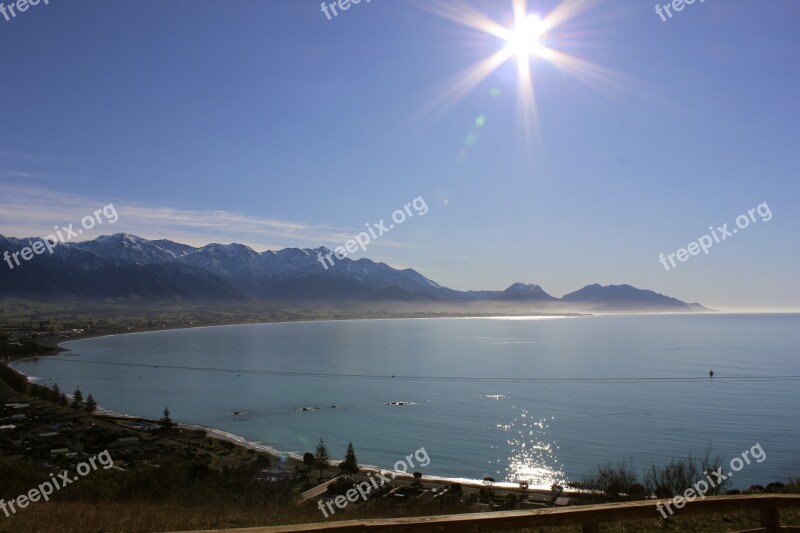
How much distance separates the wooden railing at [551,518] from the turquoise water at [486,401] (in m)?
31.5

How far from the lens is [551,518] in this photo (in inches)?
176

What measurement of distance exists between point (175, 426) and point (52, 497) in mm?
32731

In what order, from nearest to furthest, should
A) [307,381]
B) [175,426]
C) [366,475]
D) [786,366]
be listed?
[366,475] < [175,426] < [307,381] < [786,366]

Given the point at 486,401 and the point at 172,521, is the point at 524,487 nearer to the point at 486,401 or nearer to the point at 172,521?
the point at 172,521

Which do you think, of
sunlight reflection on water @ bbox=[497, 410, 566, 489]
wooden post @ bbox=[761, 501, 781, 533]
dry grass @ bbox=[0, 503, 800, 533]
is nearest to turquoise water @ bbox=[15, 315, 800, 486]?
sunlight reflection on water @ bbox=[497, 410, 566, 489]

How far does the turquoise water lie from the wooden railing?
31.5 meters

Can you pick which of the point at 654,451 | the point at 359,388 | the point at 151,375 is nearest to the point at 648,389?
the point at 654,451

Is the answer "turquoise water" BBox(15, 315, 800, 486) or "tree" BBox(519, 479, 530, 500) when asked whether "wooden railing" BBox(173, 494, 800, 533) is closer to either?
"tree" BBox(519, 479, 530, 500)

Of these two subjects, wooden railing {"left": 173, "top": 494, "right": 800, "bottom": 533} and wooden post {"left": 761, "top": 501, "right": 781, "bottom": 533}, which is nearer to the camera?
wooden railing {"left": 173, "top": 494, "right": 800, "bottom": 533}

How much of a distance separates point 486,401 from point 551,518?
58.4 m

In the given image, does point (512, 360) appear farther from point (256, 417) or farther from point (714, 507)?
point (714, 507)

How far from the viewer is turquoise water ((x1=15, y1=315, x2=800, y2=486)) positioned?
39.9m

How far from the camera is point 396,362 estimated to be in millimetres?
103438

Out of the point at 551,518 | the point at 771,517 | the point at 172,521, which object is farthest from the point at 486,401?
the point at 551,518
